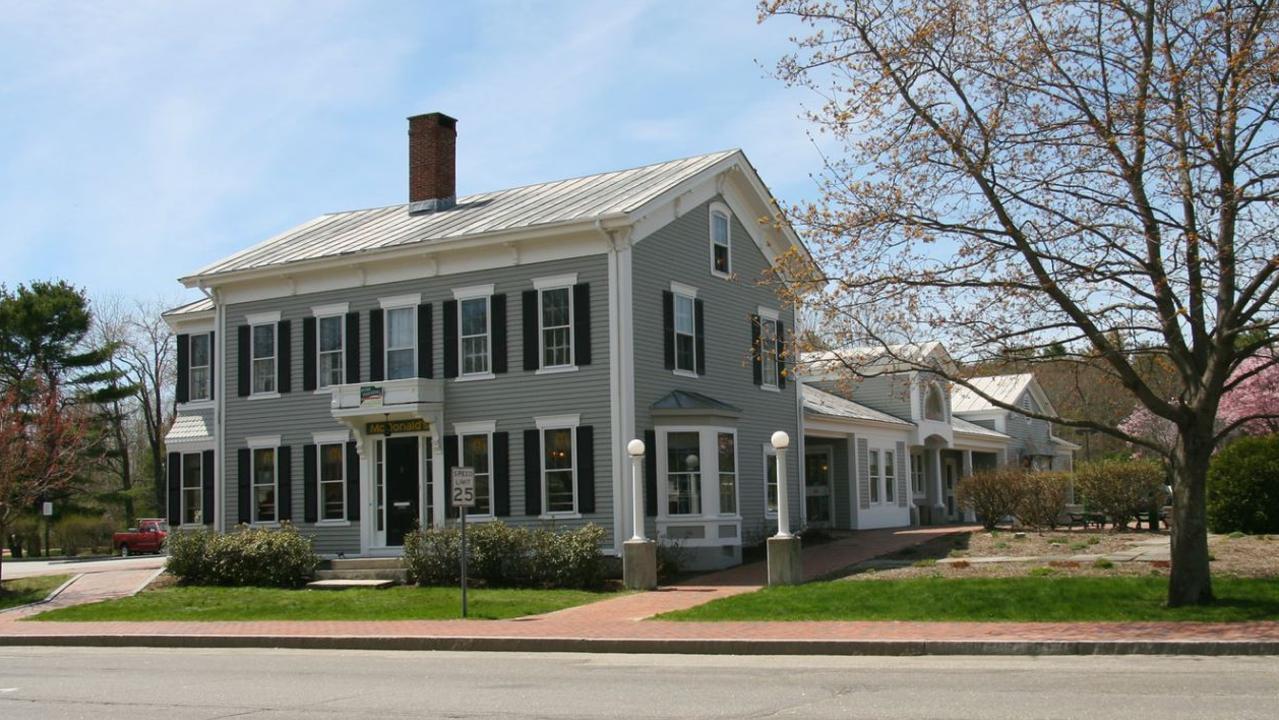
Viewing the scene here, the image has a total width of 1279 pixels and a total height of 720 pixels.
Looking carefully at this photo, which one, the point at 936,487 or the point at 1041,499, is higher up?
the point at 936,487

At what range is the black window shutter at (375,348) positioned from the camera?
2594cm

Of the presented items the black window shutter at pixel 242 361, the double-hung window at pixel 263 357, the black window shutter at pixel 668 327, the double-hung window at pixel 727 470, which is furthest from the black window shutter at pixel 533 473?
the black window shutter at pixel 242 361

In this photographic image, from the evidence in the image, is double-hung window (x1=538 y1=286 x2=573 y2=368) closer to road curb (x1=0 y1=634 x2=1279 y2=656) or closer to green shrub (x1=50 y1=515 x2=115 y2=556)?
road curb (x1=0 y1=634 x2=1279 y2=656)

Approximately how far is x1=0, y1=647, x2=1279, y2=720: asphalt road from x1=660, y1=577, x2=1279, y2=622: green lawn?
2.30m

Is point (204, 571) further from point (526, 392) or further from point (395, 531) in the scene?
point (526, 392)

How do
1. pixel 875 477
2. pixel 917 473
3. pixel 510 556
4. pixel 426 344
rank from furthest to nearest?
pixel 917 473 < pixel 875 477 < pixel 426 344 < pixel 510 556

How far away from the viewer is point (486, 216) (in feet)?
86.4

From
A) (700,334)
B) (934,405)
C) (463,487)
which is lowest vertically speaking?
(463,487)

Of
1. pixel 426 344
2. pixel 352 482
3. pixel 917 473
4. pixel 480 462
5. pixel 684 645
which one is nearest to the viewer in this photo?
pixel 684 645

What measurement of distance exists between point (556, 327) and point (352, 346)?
4992mm

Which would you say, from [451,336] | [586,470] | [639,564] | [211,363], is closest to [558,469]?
[586,470]

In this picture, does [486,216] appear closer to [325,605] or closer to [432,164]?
[432,164]

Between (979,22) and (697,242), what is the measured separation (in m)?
11.2

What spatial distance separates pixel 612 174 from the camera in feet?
91.5
